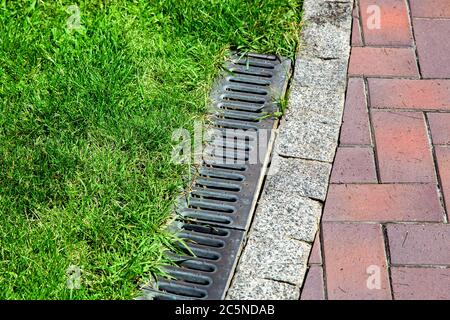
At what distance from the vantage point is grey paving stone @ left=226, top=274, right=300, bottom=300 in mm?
2934

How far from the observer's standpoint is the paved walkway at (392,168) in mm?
2994

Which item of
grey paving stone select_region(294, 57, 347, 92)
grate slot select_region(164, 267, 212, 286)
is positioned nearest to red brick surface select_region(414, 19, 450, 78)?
grey paving stone select_region(294, 57, 347, 92)

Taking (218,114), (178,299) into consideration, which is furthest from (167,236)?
(218,114)

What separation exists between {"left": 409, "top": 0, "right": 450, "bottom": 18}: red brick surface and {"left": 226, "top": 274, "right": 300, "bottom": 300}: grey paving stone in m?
1.78

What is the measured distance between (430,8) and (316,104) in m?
0.95

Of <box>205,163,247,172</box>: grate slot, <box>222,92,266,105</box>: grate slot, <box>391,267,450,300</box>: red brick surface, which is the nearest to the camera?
<box>391,267,450,300</box>: red brick surface

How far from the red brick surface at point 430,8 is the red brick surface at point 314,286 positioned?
166 cm

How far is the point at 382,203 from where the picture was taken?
3.22 meters

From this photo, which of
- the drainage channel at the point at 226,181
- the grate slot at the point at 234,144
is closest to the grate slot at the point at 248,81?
the drainage channel at the point at 226,181

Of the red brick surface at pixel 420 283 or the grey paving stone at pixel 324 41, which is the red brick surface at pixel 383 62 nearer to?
the grey paving stone at pixel 324 41

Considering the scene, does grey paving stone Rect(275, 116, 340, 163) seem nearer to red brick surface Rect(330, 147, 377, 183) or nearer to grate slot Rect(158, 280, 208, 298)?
red brick surface Rect(330, 147, 377, 183)

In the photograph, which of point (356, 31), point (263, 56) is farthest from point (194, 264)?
point (356, 31)

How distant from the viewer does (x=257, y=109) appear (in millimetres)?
3627
